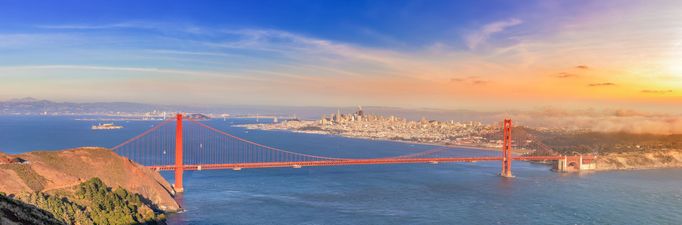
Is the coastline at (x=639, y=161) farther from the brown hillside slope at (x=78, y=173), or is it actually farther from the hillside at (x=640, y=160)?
the brown hillside slope at (x=78, y=173)

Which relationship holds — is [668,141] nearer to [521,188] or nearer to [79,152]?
[521,188]

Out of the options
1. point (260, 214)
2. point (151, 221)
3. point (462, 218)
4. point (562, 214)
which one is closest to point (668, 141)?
point (562, 214)

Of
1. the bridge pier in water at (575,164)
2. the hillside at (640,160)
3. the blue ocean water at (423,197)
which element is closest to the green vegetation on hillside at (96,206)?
the blue ocean water at (423,197)

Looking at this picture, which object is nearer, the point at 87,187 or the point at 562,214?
the point at 87,187

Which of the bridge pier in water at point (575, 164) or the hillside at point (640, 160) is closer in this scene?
the bridge pier in water at point (575, 164)

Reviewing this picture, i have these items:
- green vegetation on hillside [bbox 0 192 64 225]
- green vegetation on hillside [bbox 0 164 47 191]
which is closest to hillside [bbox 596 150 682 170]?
green vegetation on hillside [bbox 0 164 47 191]
